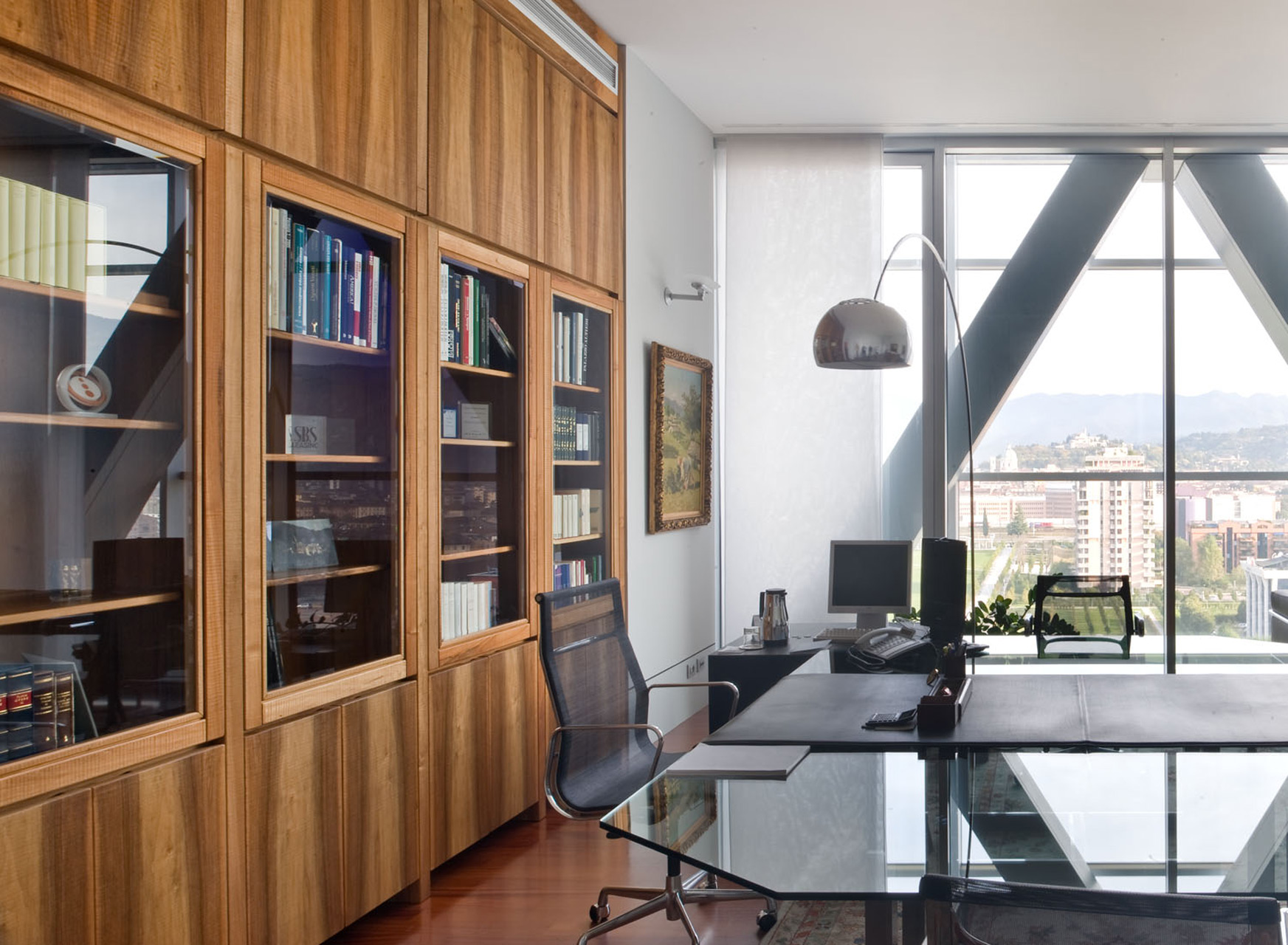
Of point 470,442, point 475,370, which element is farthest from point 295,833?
point 475,370

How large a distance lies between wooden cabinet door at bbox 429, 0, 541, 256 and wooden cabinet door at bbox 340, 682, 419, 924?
1.71 meters

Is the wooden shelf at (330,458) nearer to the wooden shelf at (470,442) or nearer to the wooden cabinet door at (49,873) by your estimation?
the wooden shelf at (470,442)

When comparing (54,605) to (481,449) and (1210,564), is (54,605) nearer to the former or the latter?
(481,449)

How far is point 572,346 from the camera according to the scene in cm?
515

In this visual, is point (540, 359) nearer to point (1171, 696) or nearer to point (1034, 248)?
point (1171, 696)

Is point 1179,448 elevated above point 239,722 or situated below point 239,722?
above

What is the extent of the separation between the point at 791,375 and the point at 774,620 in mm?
2432

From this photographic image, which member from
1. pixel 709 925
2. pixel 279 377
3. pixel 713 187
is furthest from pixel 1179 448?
pixel 279 377

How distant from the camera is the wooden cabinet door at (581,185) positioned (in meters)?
4.87

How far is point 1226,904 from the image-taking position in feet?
4.07

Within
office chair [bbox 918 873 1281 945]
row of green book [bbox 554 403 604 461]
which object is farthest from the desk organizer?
row of green book [bbox 554 403 604 461]

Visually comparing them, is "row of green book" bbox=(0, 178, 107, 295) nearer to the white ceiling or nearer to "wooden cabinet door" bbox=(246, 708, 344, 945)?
"wooden cabinet door" bbox=(246, 708, 344, 945)

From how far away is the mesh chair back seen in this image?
134 inches

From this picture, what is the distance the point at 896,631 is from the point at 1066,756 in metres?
1.87
